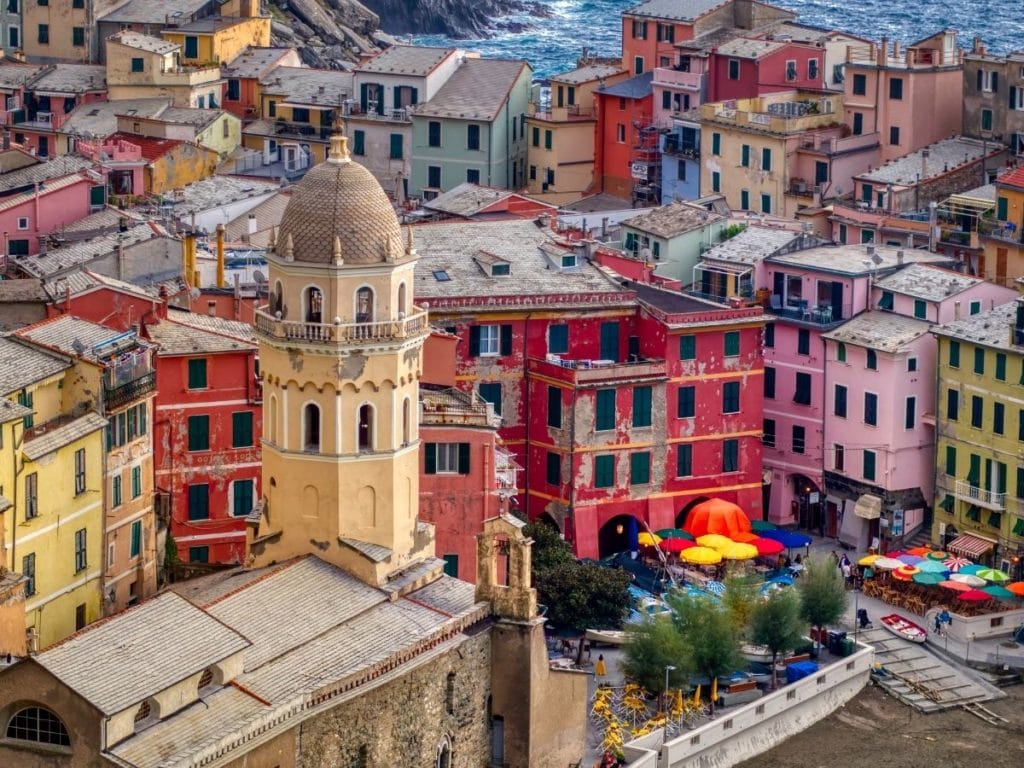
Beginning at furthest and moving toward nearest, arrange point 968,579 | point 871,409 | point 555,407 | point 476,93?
1. point 476,93
2. point 871,409
3. point 555,407
4. point 968,579

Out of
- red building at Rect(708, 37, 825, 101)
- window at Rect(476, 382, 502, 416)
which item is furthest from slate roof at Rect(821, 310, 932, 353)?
red building at Rect(708, 37, 825, 101)

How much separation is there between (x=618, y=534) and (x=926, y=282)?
14806mm

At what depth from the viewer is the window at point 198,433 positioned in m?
118

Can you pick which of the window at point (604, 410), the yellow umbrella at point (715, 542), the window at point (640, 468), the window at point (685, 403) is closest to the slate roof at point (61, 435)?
the window at point (604, 410)

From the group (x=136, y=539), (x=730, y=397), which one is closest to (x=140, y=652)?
(x=136, y=539)

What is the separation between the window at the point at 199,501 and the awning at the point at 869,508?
26.2 metres

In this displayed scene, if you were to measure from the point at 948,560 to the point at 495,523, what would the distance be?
1155 inches

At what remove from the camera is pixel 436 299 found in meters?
129

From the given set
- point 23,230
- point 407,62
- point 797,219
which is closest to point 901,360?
point 797,219

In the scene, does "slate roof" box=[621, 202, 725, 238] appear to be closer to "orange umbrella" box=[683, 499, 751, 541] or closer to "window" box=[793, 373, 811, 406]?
"window" box=[793, 373, 811, 406]

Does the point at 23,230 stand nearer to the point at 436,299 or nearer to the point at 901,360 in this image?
the point at 436,299

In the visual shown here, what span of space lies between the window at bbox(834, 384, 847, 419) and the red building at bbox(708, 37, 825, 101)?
37.0m

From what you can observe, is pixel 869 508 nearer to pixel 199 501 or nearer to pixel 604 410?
pixel 604 410

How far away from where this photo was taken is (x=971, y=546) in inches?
5103
